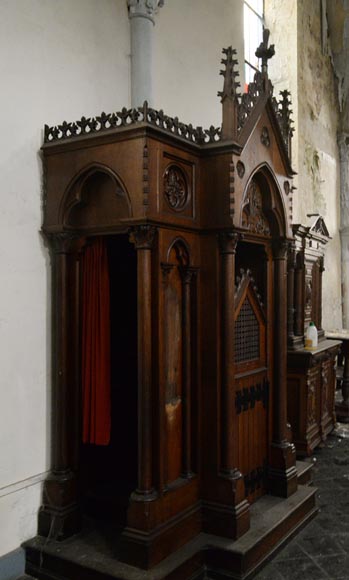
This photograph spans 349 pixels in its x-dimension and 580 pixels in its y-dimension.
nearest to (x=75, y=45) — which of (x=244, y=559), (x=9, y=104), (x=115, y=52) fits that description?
(x=115, y=52)

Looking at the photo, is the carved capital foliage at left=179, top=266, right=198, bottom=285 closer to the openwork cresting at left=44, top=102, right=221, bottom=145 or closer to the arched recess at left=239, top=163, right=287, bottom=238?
the arched recess at left=239, top=163, right=287, bottom=238

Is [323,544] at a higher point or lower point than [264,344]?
lower

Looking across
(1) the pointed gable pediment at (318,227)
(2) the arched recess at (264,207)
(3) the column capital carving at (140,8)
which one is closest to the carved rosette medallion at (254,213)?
(2) the arched recess at (264,207)

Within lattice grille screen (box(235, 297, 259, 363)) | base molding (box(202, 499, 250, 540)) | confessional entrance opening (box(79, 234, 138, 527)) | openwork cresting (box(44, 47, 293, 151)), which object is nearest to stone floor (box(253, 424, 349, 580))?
base molding (box(202, 499, 250, 540))

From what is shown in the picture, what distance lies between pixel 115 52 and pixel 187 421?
2.54m

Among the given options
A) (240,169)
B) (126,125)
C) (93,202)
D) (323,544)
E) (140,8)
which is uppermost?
(140,8)

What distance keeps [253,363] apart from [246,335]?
0.21 m

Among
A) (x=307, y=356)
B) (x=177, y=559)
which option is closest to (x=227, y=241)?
(x=177, y=559)

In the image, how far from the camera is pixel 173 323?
120 inches

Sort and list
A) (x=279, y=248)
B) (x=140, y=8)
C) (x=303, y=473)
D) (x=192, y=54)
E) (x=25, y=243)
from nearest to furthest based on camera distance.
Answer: (x=25, y=243) < (x=279, y=248) < (x=140, y=8) < (x=303, y=473) < (x=192, y=54)

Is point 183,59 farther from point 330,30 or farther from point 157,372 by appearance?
point 330,30

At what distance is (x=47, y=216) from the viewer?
3.12 meters

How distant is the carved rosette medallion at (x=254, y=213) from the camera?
343 centimetres

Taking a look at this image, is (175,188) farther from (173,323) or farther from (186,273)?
(173,323)
